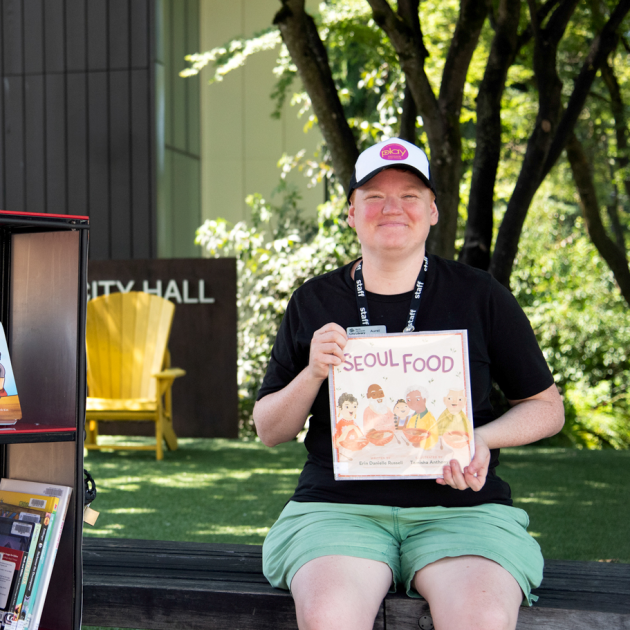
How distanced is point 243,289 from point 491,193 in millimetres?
4535

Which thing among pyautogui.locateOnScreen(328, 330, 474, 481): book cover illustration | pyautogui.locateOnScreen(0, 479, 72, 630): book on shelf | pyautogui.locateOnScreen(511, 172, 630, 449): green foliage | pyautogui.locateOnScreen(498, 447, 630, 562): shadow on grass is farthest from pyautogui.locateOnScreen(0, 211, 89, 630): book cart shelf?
pyautogui.locateOnScreen(511, 172, 630, 449): green foliage

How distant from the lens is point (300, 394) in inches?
82.3

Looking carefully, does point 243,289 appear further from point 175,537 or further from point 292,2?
point 175,537

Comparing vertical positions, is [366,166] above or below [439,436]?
above

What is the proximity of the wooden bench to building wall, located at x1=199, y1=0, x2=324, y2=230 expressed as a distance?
10.7m

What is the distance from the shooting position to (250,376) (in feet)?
32.2

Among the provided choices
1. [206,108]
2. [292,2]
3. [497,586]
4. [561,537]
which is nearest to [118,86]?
[206,108]

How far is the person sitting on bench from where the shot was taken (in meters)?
1.87

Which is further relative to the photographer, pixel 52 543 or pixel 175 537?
pixel 175 537

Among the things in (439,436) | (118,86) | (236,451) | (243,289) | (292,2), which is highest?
(118,86)

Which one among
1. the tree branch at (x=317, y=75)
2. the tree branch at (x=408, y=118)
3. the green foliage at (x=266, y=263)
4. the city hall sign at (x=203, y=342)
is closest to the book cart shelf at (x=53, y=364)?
the tree branch at (x=317, y=75)

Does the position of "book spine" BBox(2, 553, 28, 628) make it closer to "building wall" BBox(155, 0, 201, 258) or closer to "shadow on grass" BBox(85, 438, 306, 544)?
"shadow on grass" BBox(85, 438, 306, 544)

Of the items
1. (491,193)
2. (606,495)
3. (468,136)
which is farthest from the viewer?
(468,136)

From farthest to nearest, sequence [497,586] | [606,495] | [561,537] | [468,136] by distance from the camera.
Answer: [468,136], [606,495], [561,537], [497,586]
